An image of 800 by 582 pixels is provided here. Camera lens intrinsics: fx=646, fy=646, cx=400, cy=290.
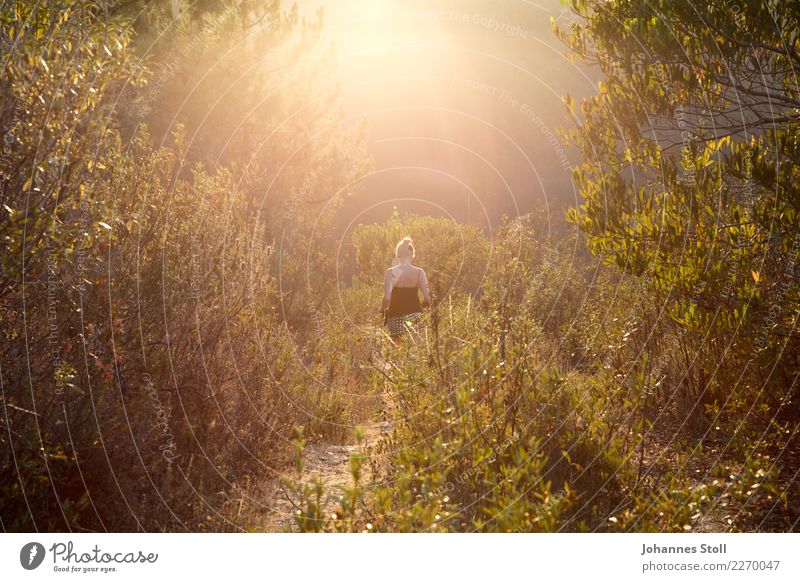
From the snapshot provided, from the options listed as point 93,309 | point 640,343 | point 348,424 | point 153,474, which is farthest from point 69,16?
point 640,343

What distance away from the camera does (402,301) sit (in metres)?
10.8

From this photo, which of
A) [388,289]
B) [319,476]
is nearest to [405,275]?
[388,289]

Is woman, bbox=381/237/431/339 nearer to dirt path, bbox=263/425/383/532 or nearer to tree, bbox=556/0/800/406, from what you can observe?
dirt path, bbox=263/425/383/532

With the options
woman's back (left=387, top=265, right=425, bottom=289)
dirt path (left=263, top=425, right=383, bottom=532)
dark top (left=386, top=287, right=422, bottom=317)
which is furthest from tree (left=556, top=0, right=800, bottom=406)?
dark top (left=386, top=287, right=422, bottom=317)

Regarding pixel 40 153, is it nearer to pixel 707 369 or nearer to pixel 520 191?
pixel 707 369

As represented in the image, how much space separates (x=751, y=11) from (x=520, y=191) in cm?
4088

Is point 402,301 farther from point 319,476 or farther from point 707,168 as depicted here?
point 707,168

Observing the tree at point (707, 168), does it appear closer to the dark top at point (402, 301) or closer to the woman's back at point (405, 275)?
the woman's back at point (405, 275)

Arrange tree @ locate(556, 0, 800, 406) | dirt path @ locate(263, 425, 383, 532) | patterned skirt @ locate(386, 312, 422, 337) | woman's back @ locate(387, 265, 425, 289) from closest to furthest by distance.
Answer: dirt path @ locate(263, 425, 383, 532)
tree @ locate(556, 0, 800, 406)
patterned skirt @ locate(386, 312, 422, 337)
woman's back @ locate(387, 265, 425, 289)

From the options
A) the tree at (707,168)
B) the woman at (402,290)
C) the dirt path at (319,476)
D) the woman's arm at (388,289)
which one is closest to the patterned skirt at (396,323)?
the woman at (402,290)

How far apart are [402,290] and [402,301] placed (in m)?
0.18

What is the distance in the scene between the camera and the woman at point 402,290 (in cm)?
1069

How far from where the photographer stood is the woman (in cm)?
1069

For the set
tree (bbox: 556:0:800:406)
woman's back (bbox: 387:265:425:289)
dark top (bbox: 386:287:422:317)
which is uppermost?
tree (bbox: 556:0:800:406)
